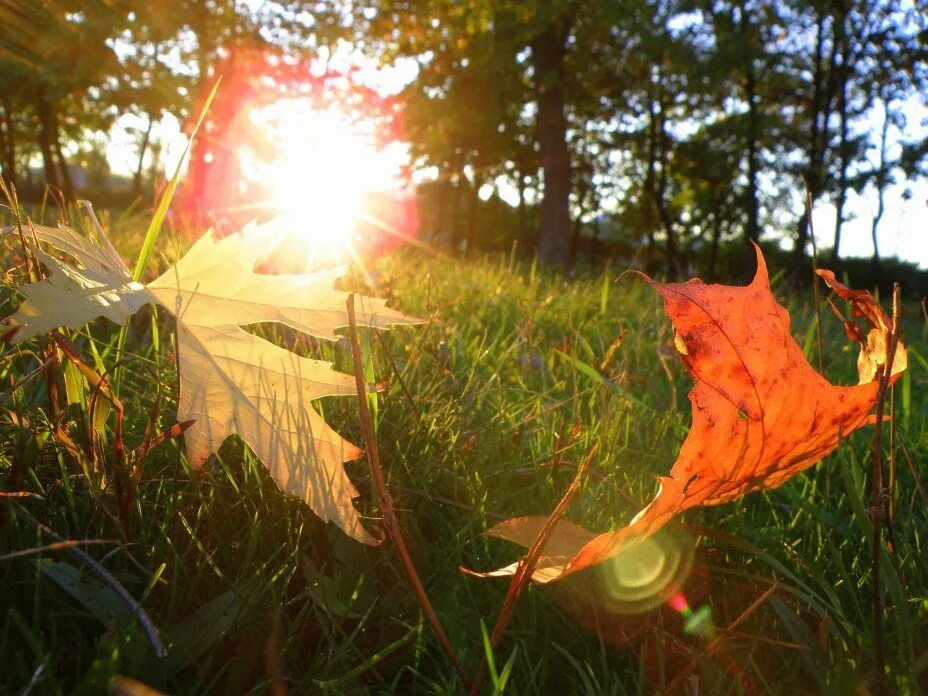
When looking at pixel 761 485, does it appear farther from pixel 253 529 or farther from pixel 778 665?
pixel 253 529

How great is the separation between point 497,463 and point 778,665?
63 cm

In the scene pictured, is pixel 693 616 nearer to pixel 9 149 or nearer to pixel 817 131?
pixel 9 149

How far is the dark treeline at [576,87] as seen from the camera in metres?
12.1

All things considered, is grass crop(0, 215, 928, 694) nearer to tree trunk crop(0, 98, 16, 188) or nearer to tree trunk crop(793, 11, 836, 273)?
tree trunk crop(0, 98, 16, 188)

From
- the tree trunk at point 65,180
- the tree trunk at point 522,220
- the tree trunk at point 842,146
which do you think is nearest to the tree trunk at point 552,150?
the tree trunk at point 65,180

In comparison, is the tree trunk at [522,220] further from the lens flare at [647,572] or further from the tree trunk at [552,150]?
the lens flare at [647,572]

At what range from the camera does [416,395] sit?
1.56m

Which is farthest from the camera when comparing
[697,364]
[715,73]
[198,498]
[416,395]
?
[715,73]

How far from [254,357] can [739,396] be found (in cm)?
58

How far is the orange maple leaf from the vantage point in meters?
0.77

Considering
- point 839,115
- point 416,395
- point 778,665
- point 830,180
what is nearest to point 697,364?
point 778,665

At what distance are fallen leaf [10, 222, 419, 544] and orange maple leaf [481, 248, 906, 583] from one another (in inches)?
9.3

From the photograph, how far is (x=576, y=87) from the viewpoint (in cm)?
1598

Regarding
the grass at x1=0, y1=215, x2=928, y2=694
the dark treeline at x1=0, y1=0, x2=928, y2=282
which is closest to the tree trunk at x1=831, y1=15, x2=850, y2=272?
the dark treeline at x1=0, y1=0, x2=928, y2=282
